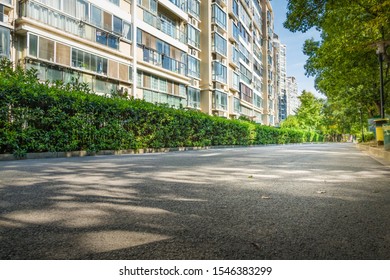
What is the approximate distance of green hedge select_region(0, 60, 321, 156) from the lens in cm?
959

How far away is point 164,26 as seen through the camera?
2661 cm

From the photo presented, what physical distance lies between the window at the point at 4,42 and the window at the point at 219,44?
2365cm

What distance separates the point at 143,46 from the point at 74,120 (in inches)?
553

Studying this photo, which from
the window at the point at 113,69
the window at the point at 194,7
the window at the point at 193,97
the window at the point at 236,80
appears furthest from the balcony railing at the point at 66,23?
the window at the point at 236,80

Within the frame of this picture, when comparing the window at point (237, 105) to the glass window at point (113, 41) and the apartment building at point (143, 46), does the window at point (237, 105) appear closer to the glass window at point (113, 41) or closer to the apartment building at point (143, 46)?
the apartment building at point (143, 46)

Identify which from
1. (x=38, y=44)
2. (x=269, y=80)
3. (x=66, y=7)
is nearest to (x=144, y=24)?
(x=66, y=7)

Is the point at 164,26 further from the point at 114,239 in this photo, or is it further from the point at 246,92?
the point at 114,239

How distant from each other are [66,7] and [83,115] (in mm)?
9099

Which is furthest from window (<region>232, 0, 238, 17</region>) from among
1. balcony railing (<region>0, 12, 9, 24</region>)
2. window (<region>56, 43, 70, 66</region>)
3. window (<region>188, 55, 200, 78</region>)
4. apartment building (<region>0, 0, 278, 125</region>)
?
balcony railing (<region>0, 12, 9, 24</region>)

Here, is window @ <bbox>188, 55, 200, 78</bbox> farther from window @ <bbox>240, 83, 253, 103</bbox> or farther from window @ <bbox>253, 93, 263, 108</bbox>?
window @ <bbox>253, 93, 263, 108</bbox>

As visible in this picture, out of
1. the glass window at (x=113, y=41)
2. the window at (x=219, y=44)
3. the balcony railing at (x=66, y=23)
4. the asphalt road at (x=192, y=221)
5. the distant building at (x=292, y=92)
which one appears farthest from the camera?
the distant building at (x=292, y=92)

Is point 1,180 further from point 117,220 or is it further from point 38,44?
point 38,44

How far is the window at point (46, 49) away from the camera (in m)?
16.1

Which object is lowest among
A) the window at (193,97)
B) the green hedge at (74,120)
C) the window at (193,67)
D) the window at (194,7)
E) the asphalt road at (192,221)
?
the asphalt road at (192,221)
